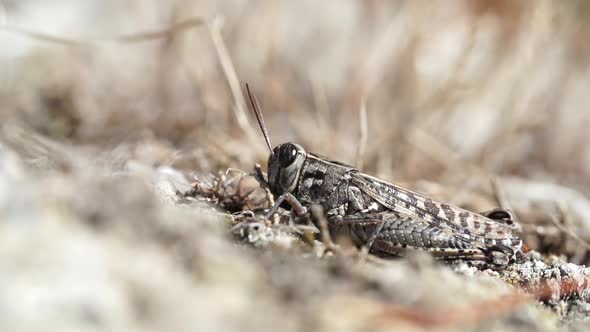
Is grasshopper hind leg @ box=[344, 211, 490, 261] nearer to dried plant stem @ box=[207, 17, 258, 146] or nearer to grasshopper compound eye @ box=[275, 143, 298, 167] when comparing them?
grasshopper compound eye @ box=[275, 143, 298, 167]

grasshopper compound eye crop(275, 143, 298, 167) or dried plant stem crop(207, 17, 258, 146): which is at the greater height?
dried plant stem crop(207, 17, 258, 146)

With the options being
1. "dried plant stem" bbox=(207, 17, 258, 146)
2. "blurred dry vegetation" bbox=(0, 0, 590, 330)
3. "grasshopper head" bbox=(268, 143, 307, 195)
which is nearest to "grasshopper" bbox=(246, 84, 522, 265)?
"grasshopper head" bbox=(268, 143, 307, 195)

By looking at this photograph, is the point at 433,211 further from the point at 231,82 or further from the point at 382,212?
the point at 231,82

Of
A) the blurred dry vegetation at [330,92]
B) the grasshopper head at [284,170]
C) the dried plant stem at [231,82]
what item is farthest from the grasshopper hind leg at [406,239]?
the dried plant stem at [231,82]

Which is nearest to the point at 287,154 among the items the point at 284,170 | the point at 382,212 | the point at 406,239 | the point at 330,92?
the point at 284,170

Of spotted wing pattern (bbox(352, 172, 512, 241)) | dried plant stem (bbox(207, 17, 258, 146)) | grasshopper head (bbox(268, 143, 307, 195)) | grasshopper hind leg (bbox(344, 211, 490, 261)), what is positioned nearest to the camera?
grasshopper hind leg (bbox(344, 211, 490, 261))

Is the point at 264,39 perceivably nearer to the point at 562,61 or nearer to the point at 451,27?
the point at 451,27

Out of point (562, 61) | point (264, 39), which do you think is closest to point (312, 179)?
point (264, 39)
